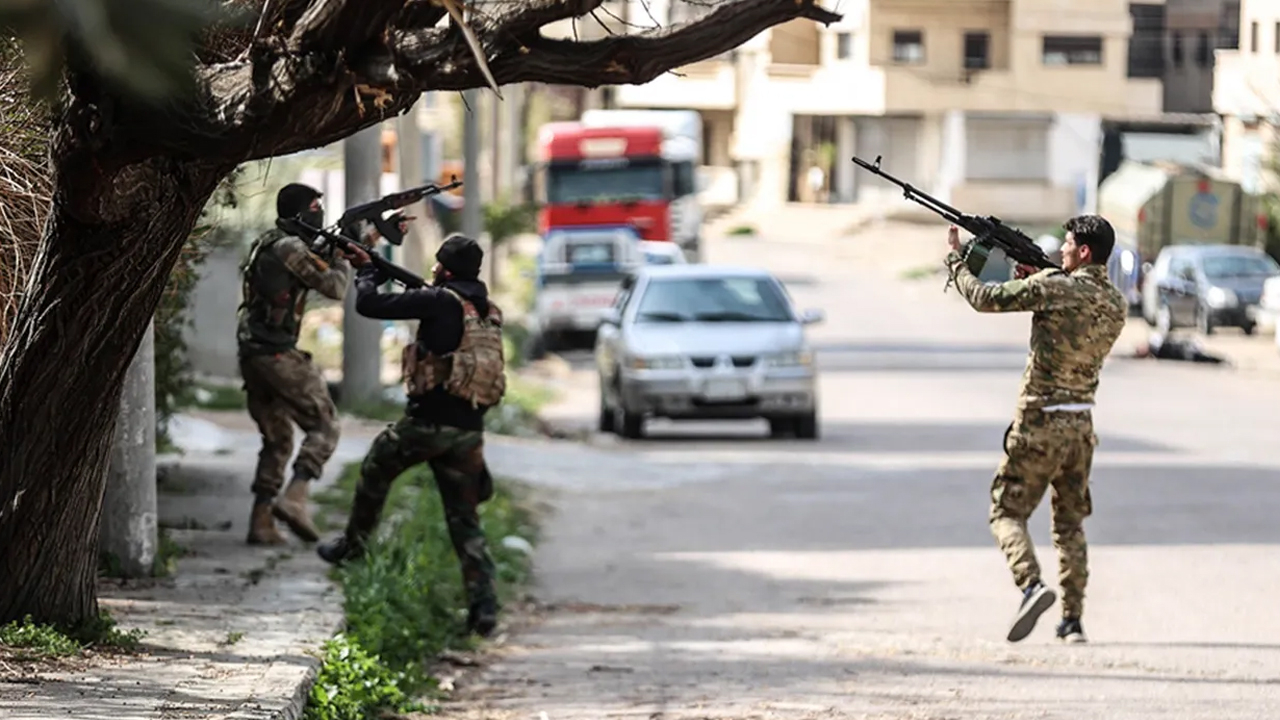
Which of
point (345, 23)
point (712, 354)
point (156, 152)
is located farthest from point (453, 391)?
point (712, 354)

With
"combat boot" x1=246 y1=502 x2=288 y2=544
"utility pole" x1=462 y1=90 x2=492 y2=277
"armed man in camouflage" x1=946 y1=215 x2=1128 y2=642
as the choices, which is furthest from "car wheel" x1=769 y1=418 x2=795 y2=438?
"armed man in camouflage" x1=946 y1=215 x2=1128 y2=642

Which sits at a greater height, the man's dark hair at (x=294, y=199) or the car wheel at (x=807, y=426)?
the man's dark hair at (x=294, y=199)

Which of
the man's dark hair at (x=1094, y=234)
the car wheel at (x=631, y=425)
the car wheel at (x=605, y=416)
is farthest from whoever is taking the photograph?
the car wheel at (x=605, y=416)

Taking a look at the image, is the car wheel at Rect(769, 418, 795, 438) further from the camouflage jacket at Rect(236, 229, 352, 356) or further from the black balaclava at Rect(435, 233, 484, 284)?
the black balaclava at Rect(435, 233, 484, 284)

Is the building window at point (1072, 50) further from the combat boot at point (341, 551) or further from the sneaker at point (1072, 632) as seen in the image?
the sneaker at point (1072, 632)

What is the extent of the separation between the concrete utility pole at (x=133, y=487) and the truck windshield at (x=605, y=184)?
30591mm

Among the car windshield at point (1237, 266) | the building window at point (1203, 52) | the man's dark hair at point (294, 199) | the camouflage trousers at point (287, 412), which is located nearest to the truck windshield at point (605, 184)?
the car windshield at point (1237, 266)

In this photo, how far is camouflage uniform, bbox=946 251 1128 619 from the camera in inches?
383

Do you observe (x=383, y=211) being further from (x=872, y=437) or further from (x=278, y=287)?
(x=872, y=437)

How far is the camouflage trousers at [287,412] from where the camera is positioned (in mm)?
11492

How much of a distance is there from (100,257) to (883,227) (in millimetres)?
62656

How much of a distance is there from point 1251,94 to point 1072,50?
23.0 m

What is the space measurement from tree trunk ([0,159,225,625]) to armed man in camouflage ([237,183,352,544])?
299cm

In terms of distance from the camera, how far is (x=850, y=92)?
70.7m
